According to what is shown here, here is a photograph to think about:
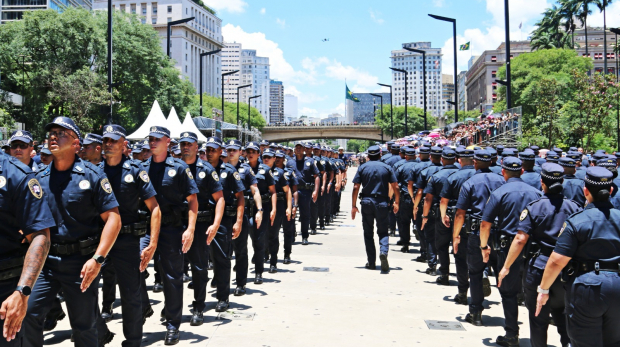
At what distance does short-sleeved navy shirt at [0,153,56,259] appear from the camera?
3.58m

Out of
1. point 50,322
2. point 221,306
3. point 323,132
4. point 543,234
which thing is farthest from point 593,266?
point 323,132

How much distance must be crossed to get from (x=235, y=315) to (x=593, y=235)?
15.0 feet

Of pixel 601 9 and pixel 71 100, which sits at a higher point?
pixel 601 9

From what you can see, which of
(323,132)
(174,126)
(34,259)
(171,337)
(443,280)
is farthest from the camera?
(323,132)

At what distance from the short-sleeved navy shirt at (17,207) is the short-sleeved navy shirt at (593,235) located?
12.0 ft

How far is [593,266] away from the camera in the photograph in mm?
4332

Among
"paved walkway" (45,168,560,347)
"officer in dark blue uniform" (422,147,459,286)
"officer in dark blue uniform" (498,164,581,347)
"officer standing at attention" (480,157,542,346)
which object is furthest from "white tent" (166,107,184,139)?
"officer in dark blue uniform" (498,164,581,347)

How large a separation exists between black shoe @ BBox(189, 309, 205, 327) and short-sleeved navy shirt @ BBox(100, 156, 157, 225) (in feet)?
6.09

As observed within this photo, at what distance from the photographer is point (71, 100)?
110ft

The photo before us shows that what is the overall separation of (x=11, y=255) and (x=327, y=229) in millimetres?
14580

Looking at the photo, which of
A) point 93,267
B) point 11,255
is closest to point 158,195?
point 93,267

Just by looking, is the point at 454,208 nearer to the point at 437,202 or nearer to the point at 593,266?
the point at 437,202

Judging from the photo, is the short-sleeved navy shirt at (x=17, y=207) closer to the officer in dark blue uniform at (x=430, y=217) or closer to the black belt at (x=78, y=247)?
the black belt at (x=78, y=247)

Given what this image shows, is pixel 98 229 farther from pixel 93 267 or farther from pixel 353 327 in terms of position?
Result: pixel 353 327
